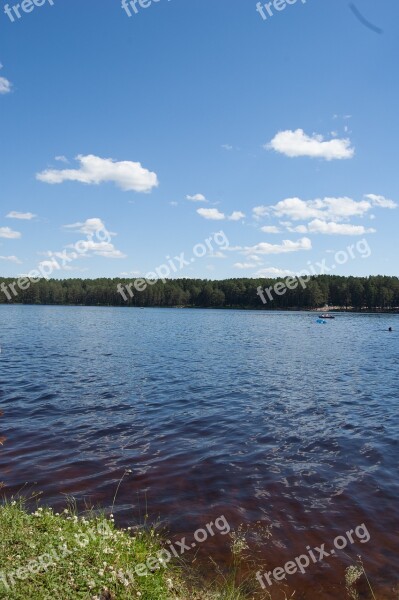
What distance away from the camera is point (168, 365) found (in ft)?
117

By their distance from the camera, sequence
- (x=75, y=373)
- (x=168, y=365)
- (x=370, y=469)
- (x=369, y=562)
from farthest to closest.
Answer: (x=168, y=365)
(x=75, y=373)
(x=370, y=469)
(x=369, y=562)

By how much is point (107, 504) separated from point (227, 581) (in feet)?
13.6

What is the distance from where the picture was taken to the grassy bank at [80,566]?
19.1 ft

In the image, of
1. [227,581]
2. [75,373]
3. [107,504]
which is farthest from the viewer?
[75,373]

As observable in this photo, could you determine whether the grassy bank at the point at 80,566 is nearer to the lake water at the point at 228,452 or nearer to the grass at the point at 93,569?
the grass at the point at 93,569

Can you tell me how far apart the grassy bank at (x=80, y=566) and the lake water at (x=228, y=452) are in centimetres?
196

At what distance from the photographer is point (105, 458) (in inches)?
555

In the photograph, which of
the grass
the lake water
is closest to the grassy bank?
the grass

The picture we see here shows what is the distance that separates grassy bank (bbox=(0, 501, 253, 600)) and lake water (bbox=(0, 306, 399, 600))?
196cm

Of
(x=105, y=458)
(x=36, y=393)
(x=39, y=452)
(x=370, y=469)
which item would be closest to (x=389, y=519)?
(x=370, y=469)

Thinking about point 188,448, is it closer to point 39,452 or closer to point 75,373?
point 39,452

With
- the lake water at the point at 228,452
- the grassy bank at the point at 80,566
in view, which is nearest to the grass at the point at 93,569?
the grassy bank at the point at 80,566

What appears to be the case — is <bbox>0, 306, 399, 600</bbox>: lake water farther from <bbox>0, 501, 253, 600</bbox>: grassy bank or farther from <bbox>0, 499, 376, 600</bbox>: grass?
<bbox>0, 501, 253, 600</bbox>: grassy bank

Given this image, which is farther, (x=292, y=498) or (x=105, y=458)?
(x=105, y=458)
